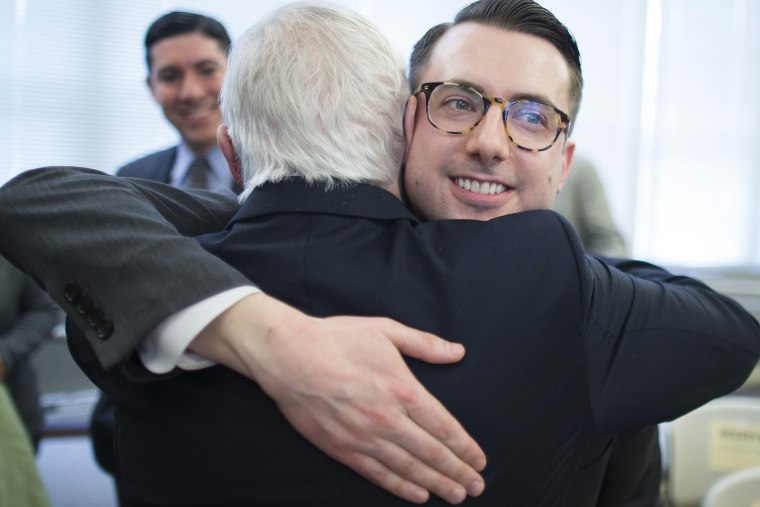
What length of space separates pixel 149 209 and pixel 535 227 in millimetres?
537

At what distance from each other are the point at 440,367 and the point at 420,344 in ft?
0.15

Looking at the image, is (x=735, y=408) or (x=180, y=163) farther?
(x=180, y=163)

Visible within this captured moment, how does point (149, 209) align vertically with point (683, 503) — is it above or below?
above

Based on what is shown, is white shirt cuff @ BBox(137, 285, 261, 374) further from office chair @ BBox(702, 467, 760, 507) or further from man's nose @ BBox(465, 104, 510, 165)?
office chair @ BBox(702, 467, 760, 507)

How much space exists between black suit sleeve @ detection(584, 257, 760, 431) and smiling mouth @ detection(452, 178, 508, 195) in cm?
29

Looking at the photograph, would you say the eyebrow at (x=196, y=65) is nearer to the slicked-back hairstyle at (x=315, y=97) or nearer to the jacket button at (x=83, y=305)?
the slicked-back hairstyle at (x=315, y=97)

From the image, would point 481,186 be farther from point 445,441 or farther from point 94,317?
point 94,317

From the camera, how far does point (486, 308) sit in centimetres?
83

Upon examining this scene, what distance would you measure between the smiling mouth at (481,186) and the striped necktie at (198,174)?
1335mm

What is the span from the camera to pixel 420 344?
0.80m

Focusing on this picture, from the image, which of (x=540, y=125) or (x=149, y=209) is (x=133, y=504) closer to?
(x=149, y=209)

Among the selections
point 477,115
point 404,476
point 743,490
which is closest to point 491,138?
point 477,115

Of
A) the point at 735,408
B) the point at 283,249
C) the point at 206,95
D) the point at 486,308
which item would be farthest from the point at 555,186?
the point at 206,95

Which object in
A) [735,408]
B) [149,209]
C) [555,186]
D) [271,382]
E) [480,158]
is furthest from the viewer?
A: [735,408]
